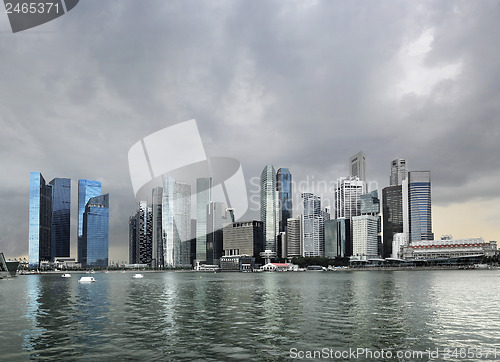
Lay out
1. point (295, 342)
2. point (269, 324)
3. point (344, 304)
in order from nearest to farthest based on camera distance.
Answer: point (295, 342) < point (269, 324) < point (344, 304)

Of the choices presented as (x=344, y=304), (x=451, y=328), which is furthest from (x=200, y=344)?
(x=344, y=304)

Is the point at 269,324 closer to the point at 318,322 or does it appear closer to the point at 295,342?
the point at 318,322

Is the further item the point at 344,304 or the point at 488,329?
the point at 344,304

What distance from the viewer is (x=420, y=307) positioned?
2724 inches

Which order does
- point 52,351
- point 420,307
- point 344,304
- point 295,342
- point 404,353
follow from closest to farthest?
point 404,353, point 52,351, point 295,342, point 420,307, point 344,304

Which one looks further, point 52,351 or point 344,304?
point 344,304

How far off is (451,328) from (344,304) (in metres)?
27.2

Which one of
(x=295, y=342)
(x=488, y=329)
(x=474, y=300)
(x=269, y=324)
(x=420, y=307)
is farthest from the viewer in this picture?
(x=474, y=300)

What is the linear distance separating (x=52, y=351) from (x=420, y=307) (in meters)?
55.0

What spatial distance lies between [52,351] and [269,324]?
970 inches

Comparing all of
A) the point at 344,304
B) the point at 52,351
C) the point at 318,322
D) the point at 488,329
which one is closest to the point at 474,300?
the point at 344,304

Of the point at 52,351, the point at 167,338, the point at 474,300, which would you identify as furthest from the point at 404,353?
the point at 474,300

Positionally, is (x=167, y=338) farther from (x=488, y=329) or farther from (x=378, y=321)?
(x=488, y=329)

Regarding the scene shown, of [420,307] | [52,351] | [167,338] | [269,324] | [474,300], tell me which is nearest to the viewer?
[52,351]
